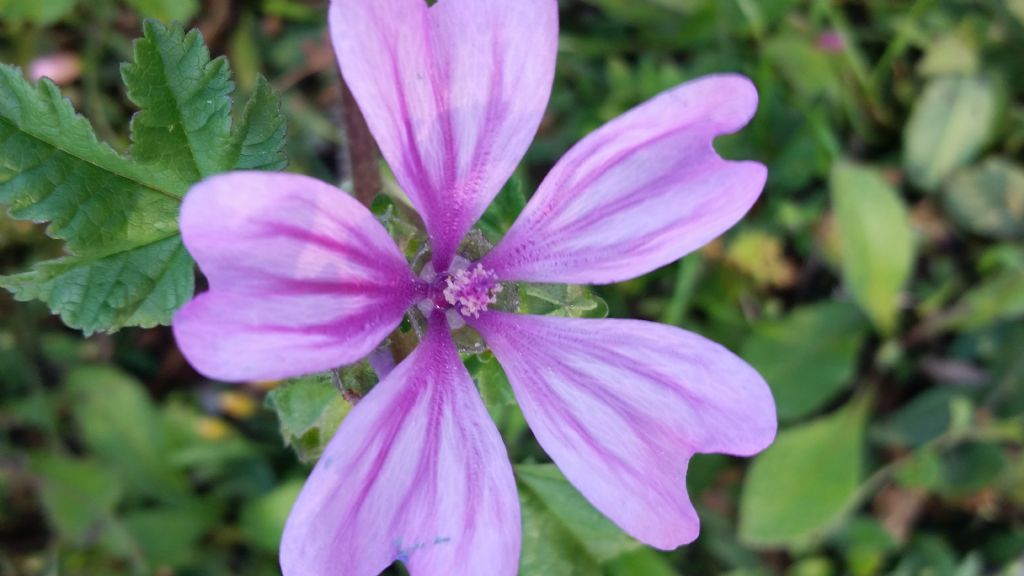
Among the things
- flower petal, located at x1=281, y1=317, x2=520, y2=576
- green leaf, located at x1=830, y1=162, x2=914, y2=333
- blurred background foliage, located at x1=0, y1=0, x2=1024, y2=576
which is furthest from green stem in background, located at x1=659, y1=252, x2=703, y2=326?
flower petal, located at x1=281, y1=317, x2=520, y2=576

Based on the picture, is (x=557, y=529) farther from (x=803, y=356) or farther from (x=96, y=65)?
(x=96, y=65)

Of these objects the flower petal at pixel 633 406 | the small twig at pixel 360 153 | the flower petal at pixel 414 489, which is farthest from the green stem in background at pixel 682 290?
the flower petal at pixel 414 489

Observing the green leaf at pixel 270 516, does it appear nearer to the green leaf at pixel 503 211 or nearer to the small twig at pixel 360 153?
the small twig at pixel 360 153

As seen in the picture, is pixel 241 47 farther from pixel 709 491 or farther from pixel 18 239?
pixel 709 491

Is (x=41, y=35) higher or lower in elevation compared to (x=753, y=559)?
higher

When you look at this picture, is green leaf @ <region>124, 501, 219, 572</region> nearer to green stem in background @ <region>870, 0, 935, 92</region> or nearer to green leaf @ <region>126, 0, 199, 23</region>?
green leaf @ <region>126, 0, 199, 23</region>

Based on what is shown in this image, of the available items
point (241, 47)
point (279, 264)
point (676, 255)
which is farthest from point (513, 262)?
point (241, 47)
